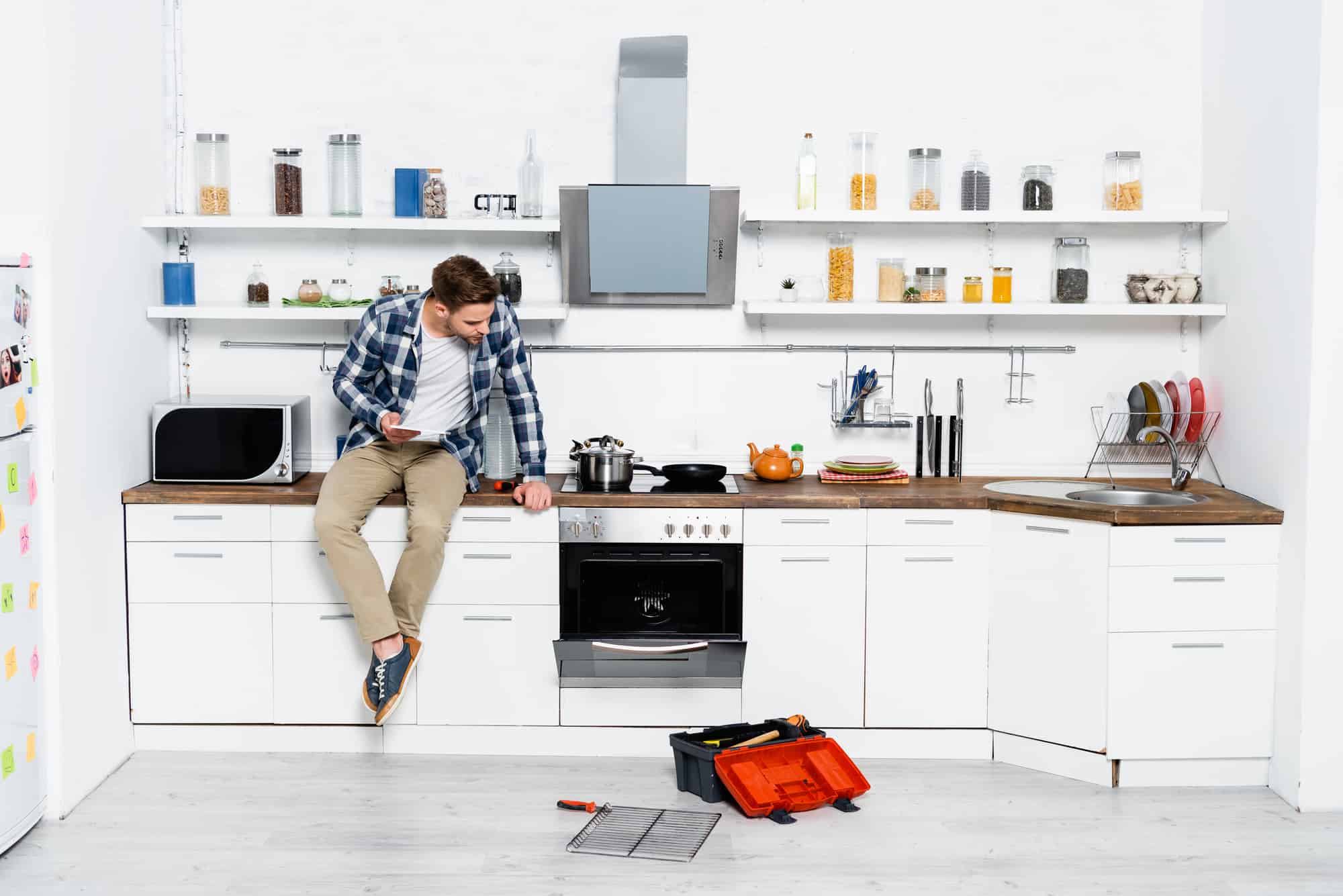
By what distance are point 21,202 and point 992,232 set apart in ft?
10.6

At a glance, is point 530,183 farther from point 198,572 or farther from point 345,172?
point 198,572

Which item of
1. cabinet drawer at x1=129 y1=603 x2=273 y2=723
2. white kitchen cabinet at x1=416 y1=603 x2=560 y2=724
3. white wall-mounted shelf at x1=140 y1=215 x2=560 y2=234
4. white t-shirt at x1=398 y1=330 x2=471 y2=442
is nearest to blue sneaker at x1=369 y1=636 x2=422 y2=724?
white kitchen cabinet at x1=416 y1=603 x2=560 y2=724

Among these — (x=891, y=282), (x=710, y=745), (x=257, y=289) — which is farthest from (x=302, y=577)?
(x=891, y=282)

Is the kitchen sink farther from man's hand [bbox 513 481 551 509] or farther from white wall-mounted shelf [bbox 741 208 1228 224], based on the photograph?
man's hand [bbox 513 481 551 509]

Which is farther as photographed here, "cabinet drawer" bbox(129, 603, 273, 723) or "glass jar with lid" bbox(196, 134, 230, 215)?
"glass jar with lid" bbox(196, 134, 230, 215)

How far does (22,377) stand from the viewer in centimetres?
335

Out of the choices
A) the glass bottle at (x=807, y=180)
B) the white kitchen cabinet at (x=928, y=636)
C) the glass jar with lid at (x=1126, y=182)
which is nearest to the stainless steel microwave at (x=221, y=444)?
the white kitchen cabinet at (x=928, y=636)

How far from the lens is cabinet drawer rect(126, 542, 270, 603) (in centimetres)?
406

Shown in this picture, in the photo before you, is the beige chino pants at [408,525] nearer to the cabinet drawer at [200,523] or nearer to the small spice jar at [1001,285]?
the cabinet drawer at [200,523]

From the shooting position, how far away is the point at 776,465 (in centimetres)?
433

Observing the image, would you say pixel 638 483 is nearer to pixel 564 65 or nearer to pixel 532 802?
pixel 532 802

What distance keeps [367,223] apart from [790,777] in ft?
7.60

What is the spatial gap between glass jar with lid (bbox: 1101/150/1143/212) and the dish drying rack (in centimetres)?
75

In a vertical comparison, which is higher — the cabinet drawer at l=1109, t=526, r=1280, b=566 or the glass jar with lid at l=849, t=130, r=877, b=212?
the glass jar with lid at l=849, t=130, r=877, b=212
